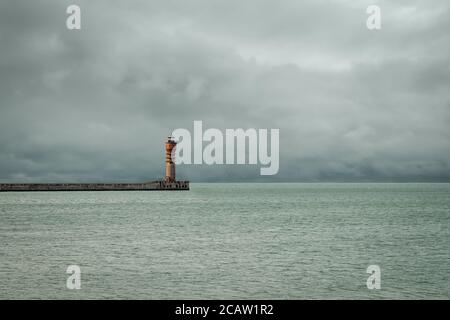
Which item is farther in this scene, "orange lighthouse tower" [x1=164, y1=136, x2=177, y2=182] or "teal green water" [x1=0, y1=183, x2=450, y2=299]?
"orange lighthouse tower" [x1=164, y1=136, x2=177, y2=182]

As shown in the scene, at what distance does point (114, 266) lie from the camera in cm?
2852

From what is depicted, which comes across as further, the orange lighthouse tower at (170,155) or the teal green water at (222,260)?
the orange lighthouse tower at (170,155)

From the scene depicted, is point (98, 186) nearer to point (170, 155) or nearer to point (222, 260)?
point (170, 155)

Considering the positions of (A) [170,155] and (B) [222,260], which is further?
(A) [170,155]

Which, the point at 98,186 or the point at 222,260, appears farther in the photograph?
the point at 98,186

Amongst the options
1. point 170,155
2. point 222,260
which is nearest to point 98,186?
point 170,155
